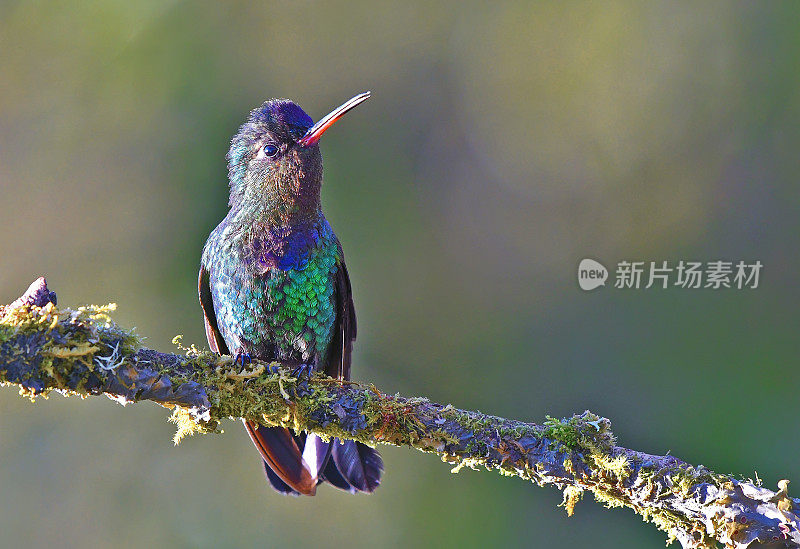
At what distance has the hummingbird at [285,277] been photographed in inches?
132

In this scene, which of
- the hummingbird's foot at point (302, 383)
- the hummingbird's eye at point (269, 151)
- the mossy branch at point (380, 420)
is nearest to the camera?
the mossy branch at point (380, 420)

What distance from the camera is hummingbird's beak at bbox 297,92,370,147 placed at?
3.36m

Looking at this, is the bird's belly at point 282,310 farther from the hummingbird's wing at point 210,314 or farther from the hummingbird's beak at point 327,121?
the hummingbird's beak at point 327,121

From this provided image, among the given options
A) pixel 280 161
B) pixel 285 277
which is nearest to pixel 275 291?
pixel 285 277

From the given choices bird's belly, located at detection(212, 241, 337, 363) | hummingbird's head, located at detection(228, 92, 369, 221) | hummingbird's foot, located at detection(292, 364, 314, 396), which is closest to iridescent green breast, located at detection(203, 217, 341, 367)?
bird's belly, located at detection(212, 241, 337, 363)

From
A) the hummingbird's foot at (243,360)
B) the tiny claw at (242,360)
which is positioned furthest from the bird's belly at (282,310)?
the tiny claw at (242,360)

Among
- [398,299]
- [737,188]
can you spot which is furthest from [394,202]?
[737,188]

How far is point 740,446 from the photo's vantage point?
5.49 m

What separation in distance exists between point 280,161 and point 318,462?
1124mm

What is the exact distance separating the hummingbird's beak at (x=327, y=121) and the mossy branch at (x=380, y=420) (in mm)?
1005

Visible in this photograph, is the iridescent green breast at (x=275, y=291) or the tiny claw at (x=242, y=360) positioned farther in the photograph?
the iridescent green breast at (x=275, y=291)

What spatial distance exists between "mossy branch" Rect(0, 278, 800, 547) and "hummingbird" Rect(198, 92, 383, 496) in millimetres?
530

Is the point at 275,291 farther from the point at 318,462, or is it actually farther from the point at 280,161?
the point at 318,462

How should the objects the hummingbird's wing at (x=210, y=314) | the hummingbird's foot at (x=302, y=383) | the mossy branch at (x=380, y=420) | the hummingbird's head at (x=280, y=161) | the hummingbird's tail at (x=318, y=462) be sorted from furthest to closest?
1. the hummingbird's wing at (x=210, y=314)
2. the hummingbird's head at (x=280, y=161)
3. the hummingbird's tail at (x=318, y=462)
4. the hummingbird's foot at (x=302, y=383)
5. the mossy branch at (x=380, y=420)
